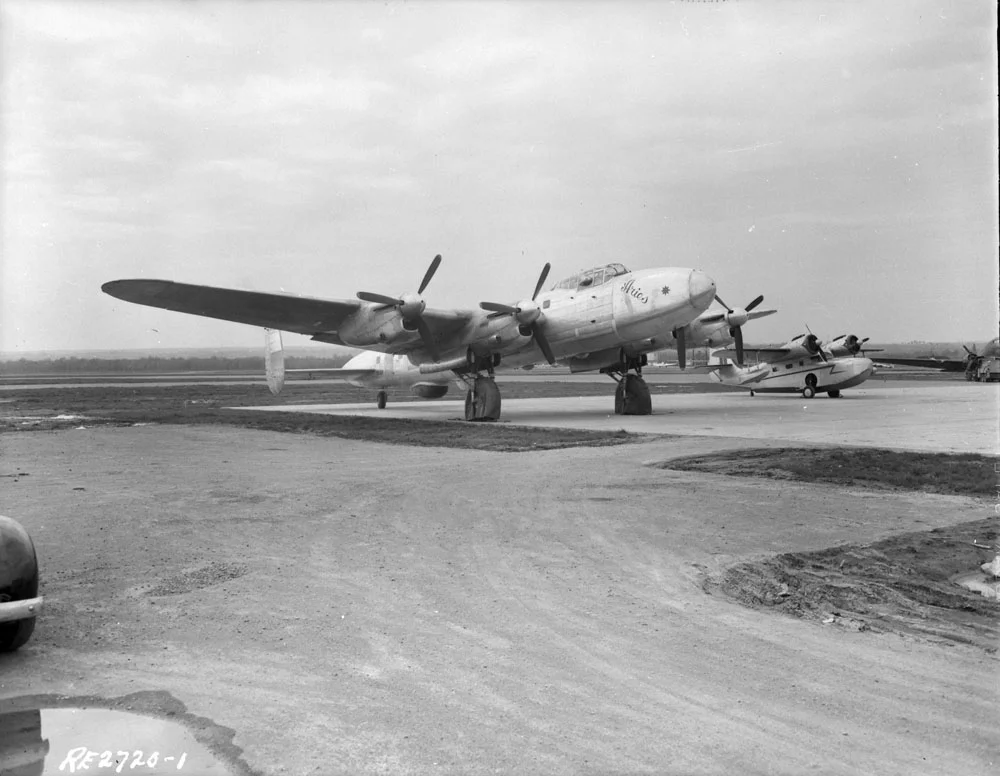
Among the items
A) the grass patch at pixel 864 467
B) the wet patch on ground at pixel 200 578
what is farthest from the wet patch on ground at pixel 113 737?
the grass patch at pixel 864 467

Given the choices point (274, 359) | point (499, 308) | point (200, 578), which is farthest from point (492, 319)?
point (200, 578)

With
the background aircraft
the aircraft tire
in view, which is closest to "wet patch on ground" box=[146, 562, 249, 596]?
the aircraft tire

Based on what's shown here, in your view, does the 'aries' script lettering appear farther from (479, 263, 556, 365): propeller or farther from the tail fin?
the tail fin

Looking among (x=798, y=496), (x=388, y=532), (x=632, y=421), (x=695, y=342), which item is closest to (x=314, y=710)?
(x=388, y=532)

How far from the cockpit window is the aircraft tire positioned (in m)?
21.3

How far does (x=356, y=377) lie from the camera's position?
35281mm

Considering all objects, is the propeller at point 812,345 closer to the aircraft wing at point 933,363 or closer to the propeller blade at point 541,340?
the propeller blade at point 541,340

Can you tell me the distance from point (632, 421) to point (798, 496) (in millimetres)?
13625

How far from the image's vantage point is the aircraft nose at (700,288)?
2297cm

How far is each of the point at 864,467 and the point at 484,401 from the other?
13.6m

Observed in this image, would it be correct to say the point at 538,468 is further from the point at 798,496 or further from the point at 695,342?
the point at 695,342

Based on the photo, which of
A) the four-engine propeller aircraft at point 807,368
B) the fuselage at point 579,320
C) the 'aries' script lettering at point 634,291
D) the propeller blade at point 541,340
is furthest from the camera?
the four-engine propeller aircraft at point 807,368

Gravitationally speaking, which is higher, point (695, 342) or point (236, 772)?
point (695, 342)

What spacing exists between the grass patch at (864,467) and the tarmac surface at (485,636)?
2.64 feet
